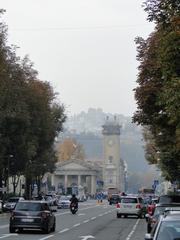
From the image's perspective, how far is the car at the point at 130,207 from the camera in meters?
56.6

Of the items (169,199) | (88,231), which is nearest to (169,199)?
(169,199)

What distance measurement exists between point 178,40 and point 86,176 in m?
175

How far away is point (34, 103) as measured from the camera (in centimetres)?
7725

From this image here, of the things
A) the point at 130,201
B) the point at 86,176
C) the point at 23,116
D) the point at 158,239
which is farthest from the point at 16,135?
the point at 86,176

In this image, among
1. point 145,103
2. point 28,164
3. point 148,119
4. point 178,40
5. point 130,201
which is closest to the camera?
point 178,40

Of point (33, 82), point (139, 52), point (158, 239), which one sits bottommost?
point (158, 239)

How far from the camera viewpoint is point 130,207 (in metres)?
57.2

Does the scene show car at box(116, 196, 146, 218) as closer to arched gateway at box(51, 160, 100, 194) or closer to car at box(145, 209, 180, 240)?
car at box(145, 209, 180, 240)

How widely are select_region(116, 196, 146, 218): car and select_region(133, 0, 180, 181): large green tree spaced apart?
4643mm

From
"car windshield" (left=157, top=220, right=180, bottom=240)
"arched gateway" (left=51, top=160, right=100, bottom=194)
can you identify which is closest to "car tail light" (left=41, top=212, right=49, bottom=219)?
"car windshield" (left=157, top=220, right=180, bottom=240)

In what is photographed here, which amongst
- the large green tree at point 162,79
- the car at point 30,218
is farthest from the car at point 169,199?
the car at point 30,218

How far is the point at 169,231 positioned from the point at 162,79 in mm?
23976

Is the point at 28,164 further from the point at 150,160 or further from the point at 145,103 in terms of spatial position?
the point at 145,103

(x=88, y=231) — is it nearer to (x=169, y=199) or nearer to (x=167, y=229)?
(x=169, y=199)
